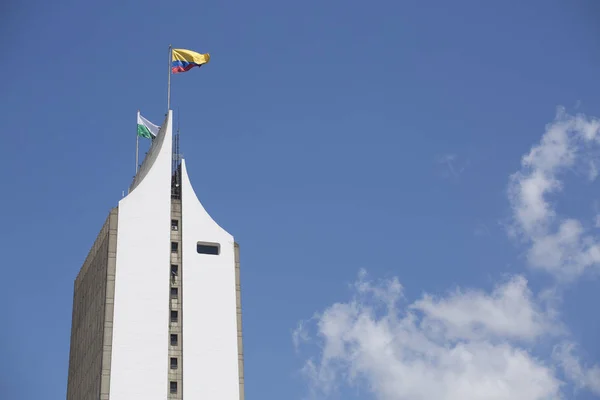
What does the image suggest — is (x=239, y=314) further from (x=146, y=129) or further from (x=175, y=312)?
(x=146, y=129)

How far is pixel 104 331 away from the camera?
112 meters

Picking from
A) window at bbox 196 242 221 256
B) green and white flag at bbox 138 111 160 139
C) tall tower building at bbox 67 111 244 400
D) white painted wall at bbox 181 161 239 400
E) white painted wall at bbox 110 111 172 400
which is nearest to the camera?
white painted wall at bbox 110 111 172 400

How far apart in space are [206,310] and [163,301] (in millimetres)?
4639

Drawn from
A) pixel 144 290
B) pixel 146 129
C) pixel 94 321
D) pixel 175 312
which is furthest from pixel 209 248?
pixel 146 129

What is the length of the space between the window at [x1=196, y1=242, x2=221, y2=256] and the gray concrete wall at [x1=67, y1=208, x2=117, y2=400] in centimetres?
917

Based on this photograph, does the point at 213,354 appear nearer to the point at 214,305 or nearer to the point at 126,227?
the point at 214,305

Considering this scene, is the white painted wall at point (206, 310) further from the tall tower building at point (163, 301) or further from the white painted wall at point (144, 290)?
the white painted wall at point (144, 290)

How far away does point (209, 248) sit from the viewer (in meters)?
120

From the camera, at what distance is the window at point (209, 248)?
119m

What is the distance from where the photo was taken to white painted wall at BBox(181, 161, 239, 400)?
368 feet

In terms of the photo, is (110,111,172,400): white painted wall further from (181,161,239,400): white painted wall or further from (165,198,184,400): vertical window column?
(181,161,239,400): white painted wall

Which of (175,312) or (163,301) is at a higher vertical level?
(163,301)

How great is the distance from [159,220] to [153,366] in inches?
612

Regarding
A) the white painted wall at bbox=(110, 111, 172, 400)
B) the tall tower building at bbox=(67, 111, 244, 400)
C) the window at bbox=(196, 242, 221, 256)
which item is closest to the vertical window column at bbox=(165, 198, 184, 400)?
the tall tower building at bbox=(67, 111, 244, 400)
